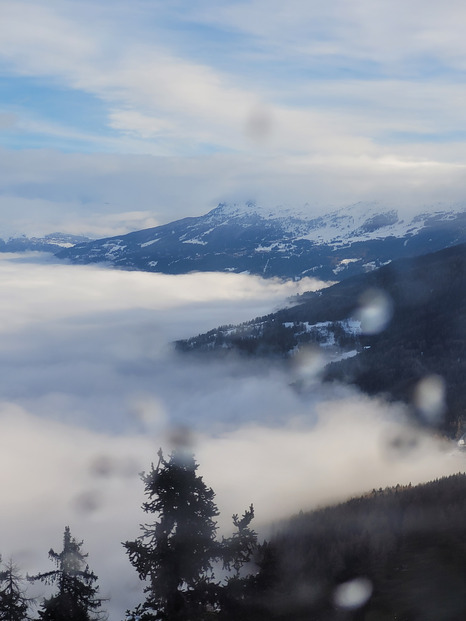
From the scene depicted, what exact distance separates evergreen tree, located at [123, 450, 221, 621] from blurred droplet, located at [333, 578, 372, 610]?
12781 mm

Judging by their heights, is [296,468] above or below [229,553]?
above

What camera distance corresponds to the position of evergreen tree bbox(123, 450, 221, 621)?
22.9 metres

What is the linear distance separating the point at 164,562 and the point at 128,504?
594 feet

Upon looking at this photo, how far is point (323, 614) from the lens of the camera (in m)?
31.9

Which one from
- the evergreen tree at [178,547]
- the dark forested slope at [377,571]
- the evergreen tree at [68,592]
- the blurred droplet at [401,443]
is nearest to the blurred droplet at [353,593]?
the dark forested slope at [377,571]

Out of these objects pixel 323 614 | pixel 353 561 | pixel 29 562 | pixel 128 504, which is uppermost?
pixel 128 504

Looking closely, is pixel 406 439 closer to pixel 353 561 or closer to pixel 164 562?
pixel 353 561

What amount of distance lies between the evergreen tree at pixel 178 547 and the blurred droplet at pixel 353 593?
12.8 meters

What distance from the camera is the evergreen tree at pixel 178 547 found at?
2292cm

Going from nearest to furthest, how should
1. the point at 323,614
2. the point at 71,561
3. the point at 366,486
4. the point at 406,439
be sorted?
the point at 71,561, the point at 323,614, the point at 366,486, the point at 406,439

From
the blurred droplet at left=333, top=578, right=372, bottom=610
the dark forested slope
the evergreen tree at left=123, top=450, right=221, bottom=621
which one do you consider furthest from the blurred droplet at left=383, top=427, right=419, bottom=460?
the evergreen tree at left=123, top=450, right=221, bottom=621

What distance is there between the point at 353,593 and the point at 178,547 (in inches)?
643

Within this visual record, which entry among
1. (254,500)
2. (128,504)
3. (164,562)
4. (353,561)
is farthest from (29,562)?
(164,562)

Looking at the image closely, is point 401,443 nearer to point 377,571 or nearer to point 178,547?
point 377,571
